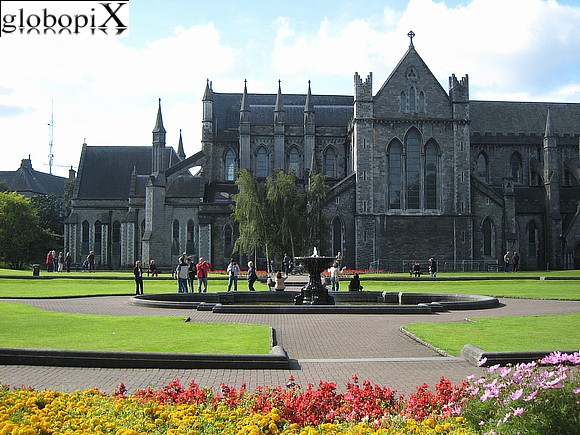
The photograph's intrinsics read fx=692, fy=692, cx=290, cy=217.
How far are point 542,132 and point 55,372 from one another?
72.5m

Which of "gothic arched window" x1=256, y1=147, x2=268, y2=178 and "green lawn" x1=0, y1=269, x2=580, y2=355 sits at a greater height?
"gothic arched window" x1=256, y1=147, x2=268, y2=178

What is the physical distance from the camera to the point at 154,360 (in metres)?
14.4

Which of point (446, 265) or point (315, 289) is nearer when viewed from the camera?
point (315, 289)

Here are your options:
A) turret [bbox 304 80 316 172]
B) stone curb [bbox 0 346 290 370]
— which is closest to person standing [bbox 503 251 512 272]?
turret [bbox 304 80 316 172]

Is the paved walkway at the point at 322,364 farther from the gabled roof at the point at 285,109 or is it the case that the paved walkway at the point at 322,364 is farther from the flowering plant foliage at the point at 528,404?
the gabled roof at the point at 285,109

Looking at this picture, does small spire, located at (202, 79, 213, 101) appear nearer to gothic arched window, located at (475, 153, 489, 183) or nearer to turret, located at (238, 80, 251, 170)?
turret, located at (238, 80, 251, 170)

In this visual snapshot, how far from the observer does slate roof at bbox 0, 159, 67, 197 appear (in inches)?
4392

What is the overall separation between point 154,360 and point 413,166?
5496cm

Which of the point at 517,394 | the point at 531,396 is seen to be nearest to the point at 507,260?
the point at 517,394

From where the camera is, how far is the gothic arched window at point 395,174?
6662 cm

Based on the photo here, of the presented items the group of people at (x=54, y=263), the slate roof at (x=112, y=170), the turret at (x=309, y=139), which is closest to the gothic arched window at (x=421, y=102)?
the turret at (x=309, y=139)

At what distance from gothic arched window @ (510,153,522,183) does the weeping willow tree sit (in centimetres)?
2569

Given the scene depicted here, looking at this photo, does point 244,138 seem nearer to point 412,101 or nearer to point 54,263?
point 412,101

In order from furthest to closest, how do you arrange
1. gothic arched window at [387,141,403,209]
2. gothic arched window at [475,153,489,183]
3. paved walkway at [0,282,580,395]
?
gothic arched window at [475,153,489,183] → gothic arched window at [387,141,403,209] → paved walkway at [0,282,580,395]
